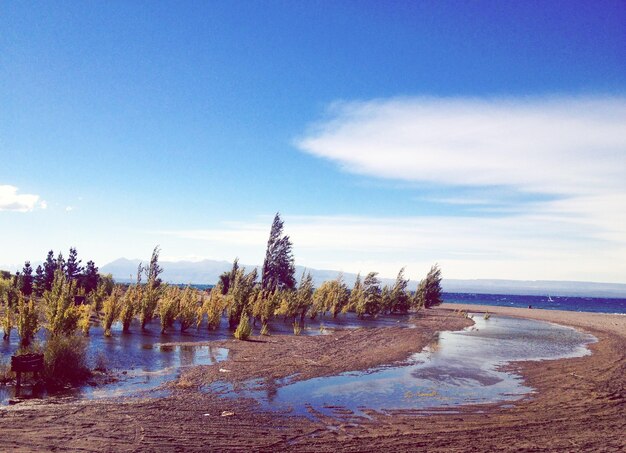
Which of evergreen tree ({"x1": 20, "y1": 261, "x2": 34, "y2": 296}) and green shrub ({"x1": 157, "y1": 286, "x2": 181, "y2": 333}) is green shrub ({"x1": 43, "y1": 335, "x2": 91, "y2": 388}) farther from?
evergreen tree ({"x1": 20, "y1": 261, "x2": 34, "y2": 296})

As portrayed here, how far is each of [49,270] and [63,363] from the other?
23.6 m

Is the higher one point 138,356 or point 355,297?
point 355,297

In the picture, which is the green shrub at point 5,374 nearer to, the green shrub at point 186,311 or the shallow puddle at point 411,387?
the shallow puddle at point 411,387

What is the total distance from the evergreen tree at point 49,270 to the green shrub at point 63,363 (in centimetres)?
2199

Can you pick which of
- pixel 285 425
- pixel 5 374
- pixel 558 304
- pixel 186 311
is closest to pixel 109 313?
pixel 186 311

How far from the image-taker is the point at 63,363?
11938 millimetres

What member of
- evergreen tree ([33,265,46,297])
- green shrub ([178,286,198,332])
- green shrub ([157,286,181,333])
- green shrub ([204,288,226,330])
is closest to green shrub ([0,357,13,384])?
green shrub ([157,286,181,333])

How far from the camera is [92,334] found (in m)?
20.3

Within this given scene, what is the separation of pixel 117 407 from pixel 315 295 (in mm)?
30277

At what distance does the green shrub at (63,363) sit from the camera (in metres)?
11.6

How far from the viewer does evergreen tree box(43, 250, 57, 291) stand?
31250 mm

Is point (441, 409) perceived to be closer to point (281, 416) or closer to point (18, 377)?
point (281, 416)

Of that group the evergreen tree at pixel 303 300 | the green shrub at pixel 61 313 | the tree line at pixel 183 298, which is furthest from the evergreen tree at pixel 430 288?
the green shrub at pixel 61 313

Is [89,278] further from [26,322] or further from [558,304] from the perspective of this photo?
[558,304]
